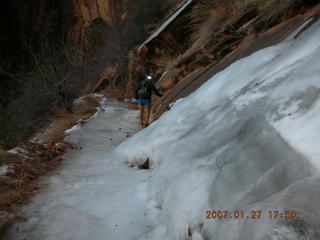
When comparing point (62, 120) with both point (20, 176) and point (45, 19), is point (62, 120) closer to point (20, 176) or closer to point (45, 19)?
point (20, 176)

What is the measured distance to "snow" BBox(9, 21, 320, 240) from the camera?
93 cm

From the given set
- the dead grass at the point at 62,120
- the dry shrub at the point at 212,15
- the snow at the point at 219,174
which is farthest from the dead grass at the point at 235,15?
the dead grass at the point at 62,120

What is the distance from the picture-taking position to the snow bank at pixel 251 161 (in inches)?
34.7

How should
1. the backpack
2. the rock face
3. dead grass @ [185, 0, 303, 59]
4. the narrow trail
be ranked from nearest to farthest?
the narrow trail → dead grass @ [185, 0, 303, 59] → the backpack → the rock face

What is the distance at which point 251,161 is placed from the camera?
3.80 ft

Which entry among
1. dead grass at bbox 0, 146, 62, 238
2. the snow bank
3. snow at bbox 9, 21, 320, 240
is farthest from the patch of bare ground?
the snow bank

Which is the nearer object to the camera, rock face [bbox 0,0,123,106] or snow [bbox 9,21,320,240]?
snow [bbox 9,21,320,240]

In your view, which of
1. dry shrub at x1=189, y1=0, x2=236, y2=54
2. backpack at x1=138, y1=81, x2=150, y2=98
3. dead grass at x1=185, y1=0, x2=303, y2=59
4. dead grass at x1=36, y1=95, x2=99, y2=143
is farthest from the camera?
backpack at x1=138, y1=81, x2=150, y2=98
